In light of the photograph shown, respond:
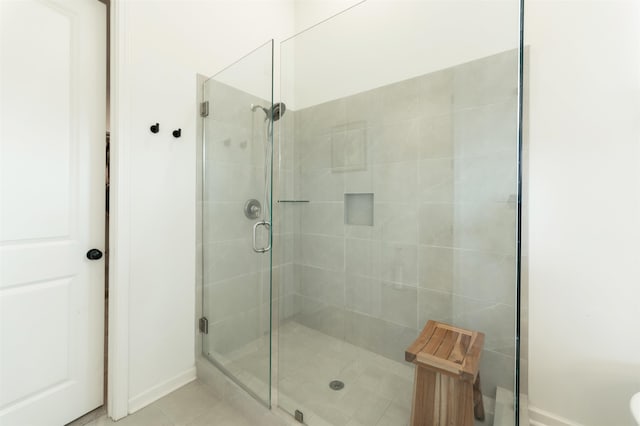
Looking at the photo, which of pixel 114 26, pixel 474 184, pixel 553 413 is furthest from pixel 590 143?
pixel 114 26

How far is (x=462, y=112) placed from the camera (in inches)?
52.7

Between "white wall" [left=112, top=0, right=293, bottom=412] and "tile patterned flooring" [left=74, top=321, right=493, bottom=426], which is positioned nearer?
"tile patterned flooring" [left=74, top=321, right=493, bottom=426]

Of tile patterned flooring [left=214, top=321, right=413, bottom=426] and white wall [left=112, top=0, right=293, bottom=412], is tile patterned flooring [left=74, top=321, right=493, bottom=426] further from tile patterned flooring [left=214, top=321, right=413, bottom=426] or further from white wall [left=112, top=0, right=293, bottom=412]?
white wall [left=112, top=0, right=293, bottom=412]

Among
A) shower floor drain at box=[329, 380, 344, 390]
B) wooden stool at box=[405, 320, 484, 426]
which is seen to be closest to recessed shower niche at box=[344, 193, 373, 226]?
wooden stool at box=[405, 320, 484, 426]

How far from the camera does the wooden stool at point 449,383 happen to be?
42.9 inches

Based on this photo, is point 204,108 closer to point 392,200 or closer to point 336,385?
point 392,200

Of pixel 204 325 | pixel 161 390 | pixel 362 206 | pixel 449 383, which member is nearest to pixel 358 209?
pixel 362 206

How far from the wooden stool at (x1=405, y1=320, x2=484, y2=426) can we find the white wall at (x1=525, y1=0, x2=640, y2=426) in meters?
0.49

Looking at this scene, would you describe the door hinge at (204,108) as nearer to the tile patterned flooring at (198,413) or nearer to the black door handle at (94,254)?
the black door handle at (94,254)

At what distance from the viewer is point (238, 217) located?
1708 millimetres

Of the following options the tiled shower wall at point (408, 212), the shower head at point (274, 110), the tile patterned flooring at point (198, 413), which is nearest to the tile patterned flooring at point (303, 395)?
the tile patterned flooring at point (198, 413)

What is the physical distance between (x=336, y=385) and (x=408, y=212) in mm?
1034

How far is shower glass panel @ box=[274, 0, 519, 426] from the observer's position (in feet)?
3.92

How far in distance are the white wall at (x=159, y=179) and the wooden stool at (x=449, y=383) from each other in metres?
1.39
